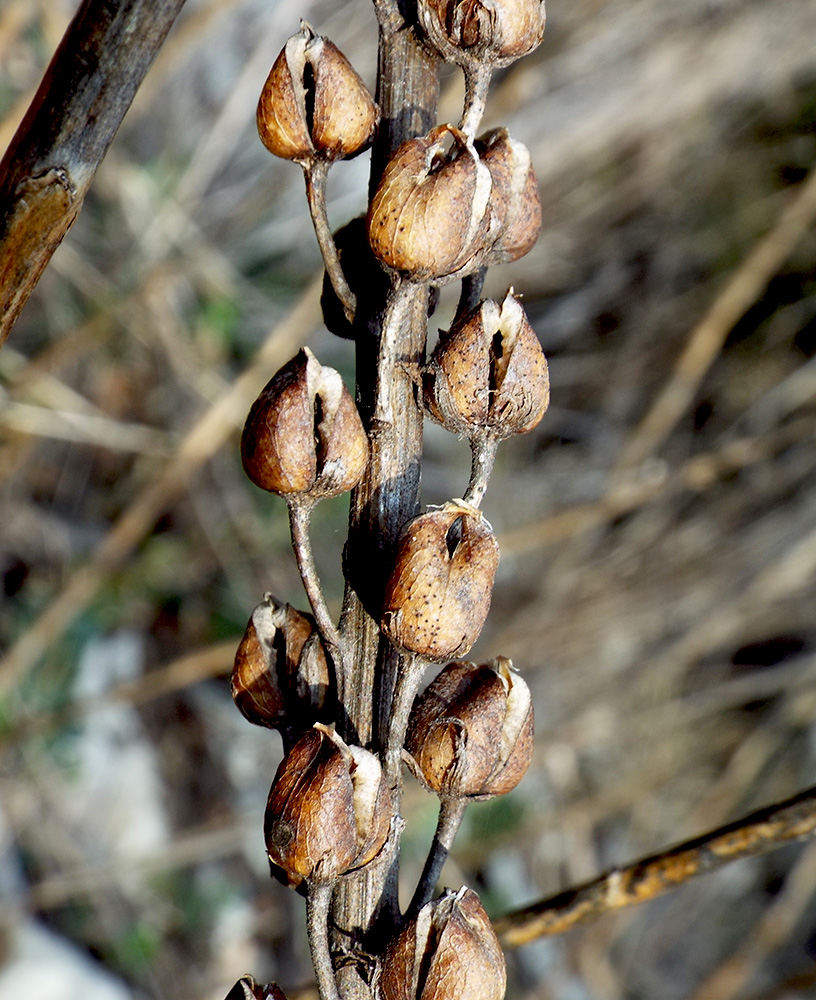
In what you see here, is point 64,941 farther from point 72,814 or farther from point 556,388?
point 556,388

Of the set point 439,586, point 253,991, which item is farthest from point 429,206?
point 253,991

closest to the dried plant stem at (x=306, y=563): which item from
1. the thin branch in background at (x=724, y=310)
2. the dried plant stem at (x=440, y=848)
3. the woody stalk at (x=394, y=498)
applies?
the woody stalk at (x=394, y=498)

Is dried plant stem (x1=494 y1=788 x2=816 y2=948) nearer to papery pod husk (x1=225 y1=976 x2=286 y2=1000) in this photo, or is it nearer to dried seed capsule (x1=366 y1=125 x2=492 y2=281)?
papery pod husk (x1=225 y1=976 x2=286 y2=1000)

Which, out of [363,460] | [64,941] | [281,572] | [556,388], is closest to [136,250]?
[281,572]

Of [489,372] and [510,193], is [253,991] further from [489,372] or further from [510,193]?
[510,193]

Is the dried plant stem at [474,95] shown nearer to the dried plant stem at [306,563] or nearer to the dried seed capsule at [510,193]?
the dried seed capsule at [510,193]

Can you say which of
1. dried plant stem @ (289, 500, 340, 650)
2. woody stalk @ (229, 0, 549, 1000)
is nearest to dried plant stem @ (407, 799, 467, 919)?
woody stalk @ (229, 0, 549, 1000)
